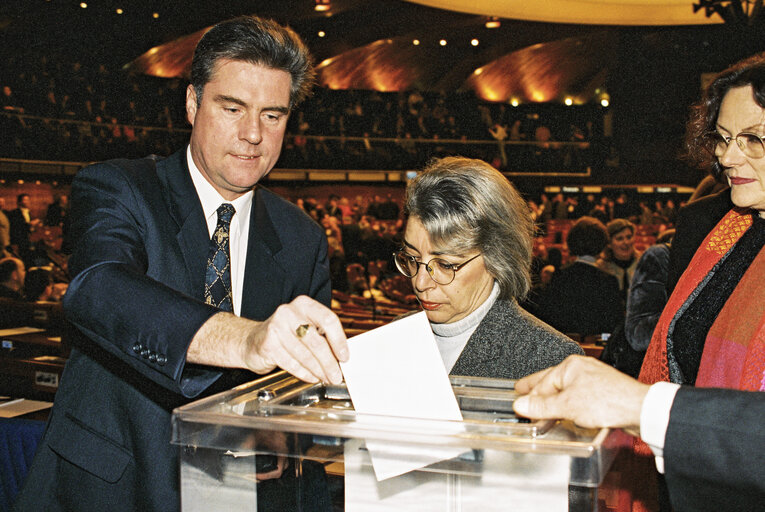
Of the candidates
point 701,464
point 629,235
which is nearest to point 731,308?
point 701,464

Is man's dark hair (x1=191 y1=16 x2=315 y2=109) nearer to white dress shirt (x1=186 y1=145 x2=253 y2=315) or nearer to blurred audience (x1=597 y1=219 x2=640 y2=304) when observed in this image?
white dress shirt (x1=186 y1=145 x2=253 y2=315)

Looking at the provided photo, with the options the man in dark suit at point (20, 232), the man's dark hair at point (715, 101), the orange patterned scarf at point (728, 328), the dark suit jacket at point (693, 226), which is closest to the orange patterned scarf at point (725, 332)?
the orange patterned scarf at point (728, 328)

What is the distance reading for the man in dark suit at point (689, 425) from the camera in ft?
2.48

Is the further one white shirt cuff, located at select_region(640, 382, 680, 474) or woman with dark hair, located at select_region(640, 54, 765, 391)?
woman with dark hair, located at select_region(640, 54, 765, 391)

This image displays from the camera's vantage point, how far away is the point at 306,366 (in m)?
0.92

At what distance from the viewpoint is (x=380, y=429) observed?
721 millimetres

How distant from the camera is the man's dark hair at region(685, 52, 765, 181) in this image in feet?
5.20

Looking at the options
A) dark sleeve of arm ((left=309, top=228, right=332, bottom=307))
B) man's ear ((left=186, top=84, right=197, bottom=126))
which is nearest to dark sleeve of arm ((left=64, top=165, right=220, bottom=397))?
man's ear ((left=186, top=84, right=197, bottom=126))

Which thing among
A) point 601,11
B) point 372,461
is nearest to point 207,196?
point 372,461

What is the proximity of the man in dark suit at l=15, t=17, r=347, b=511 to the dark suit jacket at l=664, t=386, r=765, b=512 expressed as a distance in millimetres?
429

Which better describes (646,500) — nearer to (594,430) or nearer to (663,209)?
(594,430)

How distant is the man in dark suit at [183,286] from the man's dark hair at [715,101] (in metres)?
1.09

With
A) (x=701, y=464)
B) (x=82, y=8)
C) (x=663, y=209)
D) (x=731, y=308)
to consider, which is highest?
(x=82, y=8)

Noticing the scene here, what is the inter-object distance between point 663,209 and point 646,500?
15.6 meters
